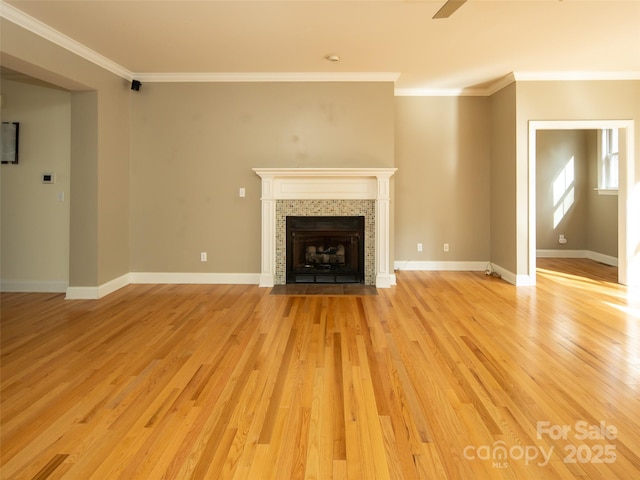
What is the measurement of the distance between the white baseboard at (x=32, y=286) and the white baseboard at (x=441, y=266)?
4397mm

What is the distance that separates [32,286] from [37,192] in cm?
111

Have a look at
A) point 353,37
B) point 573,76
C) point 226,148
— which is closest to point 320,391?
point 353,37

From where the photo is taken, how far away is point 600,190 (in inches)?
283

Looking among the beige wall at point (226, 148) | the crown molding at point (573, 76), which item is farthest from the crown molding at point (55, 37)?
the crown molding at point (573, 76)

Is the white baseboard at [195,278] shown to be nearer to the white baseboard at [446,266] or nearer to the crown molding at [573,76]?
the white baseboard at [446,266]

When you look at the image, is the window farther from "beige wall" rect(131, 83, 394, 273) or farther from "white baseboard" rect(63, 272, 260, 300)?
"white baseboard" rect(63, 272, 260, 300)

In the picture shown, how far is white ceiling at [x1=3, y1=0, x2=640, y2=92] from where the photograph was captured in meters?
3.53

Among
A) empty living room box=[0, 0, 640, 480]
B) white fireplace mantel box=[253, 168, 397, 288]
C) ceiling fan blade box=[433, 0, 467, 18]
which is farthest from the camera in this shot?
white fireplace mantel box=[253, 168, 397, 288]

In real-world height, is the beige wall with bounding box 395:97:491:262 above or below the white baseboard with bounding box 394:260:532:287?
above

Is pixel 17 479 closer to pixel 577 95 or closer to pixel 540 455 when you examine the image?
pixel 540 455

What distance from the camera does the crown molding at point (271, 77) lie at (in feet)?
17.8

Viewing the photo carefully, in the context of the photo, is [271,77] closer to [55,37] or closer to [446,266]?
[55,37]

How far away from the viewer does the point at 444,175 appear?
6531 mm

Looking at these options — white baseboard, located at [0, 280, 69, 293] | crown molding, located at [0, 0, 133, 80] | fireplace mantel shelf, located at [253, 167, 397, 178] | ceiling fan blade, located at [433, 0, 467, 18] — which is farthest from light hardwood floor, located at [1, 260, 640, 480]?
crown molding, located at [0, 0, 133, 80]
